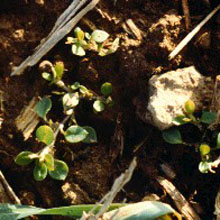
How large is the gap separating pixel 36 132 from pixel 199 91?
2.57ft

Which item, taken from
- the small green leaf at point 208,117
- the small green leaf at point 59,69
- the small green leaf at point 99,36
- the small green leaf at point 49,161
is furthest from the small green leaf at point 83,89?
the small green leaf at point 208,117

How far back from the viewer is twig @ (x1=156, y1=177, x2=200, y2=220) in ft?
6.49

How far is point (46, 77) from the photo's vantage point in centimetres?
212

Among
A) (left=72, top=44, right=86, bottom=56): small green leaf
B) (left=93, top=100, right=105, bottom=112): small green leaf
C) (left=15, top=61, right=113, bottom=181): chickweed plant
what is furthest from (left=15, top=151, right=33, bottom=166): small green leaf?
(left=72, top=44, right=86, bottom=56): small green leaf

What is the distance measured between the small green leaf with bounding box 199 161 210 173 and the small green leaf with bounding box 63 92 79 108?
649 millimetres

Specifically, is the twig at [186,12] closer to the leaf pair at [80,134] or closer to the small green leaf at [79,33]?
the small green leaf at [79,33]

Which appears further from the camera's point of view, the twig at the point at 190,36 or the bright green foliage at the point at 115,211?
the twig at the point at 190,36

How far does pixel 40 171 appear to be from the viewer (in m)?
2.02

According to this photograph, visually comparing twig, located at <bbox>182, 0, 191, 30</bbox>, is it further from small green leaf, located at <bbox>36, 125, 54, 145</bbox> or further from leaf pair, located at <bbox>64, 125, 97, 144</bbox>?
small green leaf, located at <bbox>36, 125, 54, 145</bbox>

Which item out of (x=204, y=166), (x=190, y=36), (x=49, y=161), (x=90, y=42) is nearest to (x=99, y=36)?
(x=90, y=42)

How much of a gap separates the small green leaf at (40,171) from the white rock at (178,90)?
527 mm

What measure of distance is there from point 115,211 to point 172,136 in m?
0.43

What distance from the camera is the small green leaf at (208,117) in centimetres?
200

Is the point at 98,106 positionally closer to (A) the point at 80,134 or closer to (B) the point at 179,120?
(A) the point at 80,134
